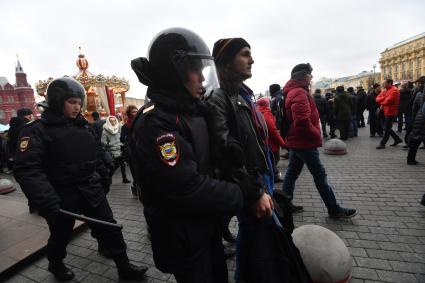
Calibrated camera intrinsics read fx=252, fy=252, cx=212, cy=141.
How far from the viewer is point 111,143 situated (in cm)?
682

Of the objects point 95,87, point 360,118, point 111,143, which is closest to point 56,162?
point 111,143

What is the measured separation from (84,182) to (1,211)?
4010 mm

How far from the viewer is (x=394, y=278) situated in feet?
7.79

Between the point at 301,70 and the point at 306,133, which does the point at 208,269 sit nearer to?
the point at 306,133

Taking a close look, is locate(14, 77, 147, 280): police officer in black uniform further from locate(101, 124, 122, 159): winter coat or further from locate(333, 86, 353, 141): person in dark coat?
locate(333, 86, 353, 141): person in dark coat

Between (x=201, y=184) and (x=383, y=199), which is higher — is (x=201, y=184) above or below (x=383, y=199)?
above

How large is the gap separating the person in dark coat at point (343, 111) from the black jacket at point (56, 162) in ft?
30.2

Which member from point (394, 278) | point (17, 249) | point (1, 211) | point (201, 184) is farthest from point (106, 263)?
point (1, 211)

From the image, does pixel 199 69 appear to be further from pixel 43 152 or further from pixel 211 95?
pixel 43 152

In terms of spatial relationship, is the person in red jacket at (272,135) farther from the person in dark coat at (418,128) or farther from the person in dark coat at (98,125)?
the person in dark coat at (98,125)

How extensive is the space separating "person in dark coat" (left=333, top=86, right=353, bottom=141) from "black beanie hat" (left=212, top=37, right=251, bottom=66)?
28.7 ft

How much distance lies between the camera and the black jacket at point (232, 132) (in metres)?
1.53

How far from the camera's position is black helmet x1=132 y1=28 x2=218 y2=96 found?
1.45 meters

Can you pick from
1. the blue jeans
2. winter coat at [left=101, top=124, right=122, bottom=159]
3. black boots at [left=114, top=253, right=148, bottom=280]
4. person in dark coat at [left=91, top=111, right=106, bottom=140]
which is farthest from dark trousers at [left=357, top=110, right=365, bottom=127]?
black boots at [left=114, top=253, right=148, bottom=280]
